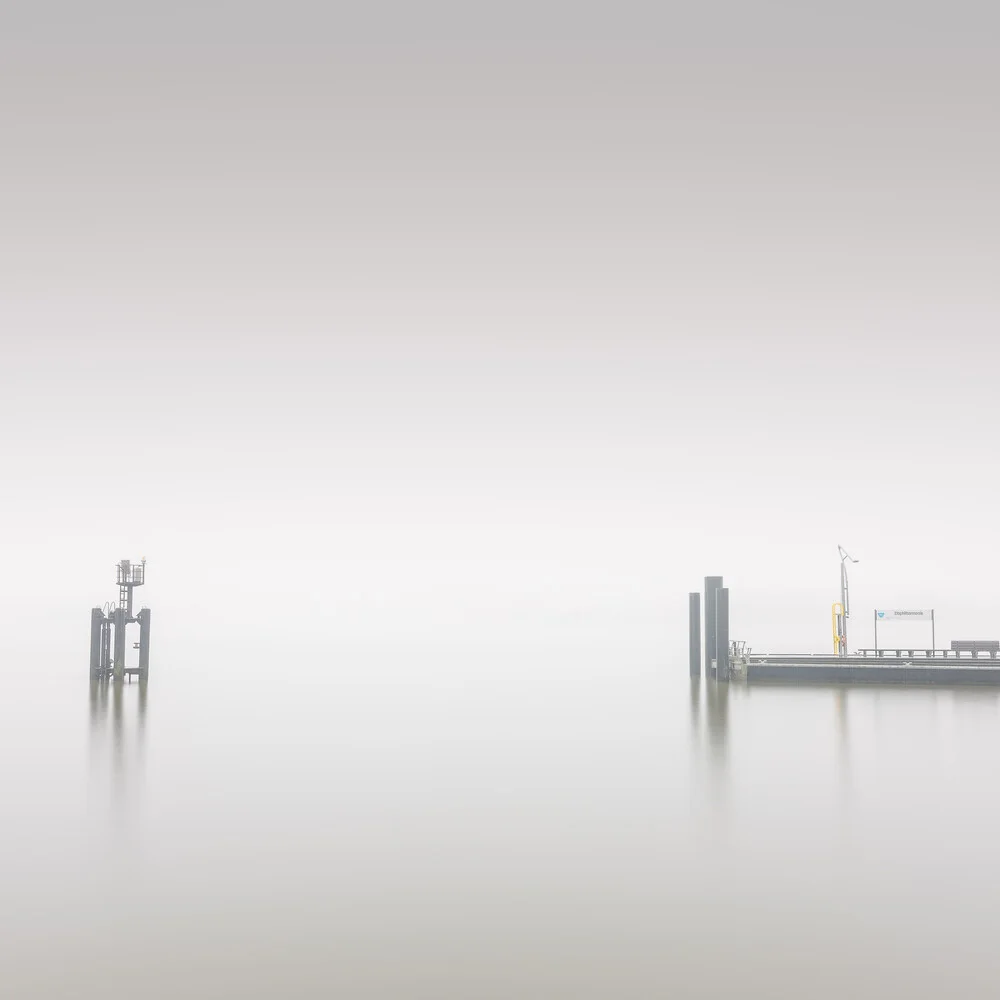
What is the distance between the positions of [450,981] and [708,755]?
12938 millimetres

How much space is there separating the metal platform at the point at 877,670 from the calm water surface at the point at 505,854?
151 inches

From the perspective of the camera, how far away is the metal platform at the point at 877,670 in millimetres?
29562

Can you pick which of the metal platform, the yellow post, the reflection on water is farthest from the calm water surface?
the yellow post

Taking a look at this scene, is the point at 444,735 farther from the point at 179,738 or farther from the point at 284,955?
the point at 284,955

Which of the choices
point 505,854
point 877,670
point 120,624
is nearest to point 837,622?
point 877,670

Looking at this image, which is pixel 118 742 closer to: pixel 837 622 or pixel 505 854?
pixel 505 854

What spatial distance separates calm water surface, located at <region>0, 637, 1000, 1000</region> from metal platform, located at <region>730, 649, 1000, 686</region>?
3.84 m

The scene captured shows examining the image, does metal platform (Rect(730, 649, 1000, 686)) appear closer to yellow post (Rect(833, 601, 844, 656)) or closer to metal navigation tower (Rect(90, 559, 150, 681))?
yellow post (Rect(833, 601, 844, 656))

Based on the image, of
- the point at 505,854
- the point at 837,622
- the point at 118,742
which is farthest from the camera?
the point at 837,622

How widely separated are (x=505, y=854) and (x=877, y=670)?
21717mm

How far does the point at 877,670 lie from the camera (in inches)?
1192

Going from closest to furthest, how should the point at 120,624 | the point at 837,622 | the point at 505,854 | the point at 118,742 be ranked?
the point at 505,854 < the point at 118,742 < the point at 120,624 < the point at 837,622

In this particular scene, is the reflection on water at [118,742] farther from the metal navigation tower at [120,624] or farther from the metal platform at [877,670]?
the metal platform at [877,670]

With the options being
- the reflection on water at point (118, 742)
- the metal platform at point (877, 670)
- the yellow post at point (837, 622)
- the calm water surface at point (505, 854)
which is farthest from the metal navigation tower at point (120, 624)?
the yellow post at point (837, 622)
